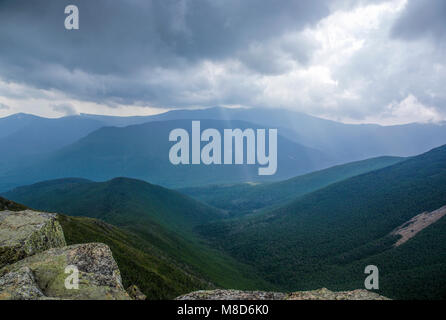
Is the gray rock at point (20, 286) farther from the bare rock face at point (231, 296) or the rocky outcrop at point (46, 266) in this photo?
the bare rock face at point (231, 296)

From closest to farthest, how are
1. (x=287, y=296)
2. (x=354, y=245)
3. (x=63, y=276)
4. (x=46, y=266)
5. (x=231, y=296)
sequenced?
(x=63, y=276) < (x=287, y=296) < (x=231, y=296) < (x=46, y=266) < (x=354, y=245)

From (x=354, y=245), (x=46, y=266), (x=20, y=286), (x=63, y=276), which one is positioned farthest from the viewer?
(x=354, y=245)

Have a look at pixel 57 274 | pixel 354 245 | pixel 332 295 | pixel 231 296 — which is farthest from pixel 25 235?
pixel 354 245

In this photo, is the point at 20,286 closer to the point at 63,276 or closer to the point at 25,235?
the point at 63,276

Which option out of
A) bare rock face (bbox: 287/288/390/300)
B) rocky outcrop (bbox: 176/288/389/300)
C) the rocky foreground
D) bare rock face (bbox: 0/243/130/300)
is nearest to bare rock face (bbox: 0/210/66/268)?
the rocky foreground

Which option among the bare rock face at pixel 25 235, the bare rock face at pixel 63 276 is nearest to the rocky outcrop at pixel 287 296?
the bare rock face at pixel 63 276
